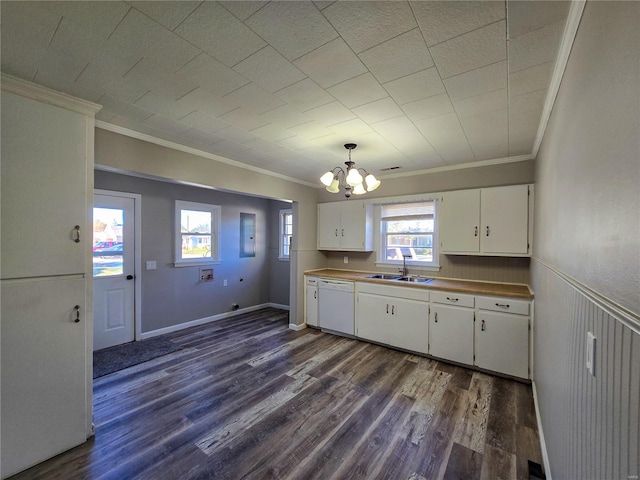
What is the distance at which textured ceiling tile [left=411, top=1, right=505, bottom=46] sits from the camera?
127cm

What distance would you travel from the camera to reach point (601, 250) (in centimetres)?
86

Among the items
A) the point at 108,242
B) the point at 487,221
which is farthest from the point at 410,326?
the point at 108,242

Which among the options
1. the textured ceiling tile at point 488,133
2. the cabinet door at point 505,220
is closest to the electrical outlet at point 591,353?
the textured ceiling tile at point 488,133

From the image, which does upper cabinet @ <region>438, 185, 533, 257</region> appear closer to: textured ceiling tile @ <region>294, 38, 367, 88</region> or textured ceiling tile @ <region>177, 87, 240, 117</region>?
textured ceiling tile @ <region>294, 38, 367, 88</region>

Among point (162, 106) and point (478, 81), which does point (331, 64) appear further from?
point (162, 106)

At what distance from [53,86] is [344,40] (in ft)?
6.74

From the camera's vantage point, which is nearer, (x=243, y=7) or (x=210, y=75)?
(x=243, y=7)

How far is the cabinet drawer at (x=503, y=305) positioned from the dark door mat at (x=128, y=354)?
396 cm

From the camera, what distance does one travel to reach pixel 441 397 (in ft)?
8.80

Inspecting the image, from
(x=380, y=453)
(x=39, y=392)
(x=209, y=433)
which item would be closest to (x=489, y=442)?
(x=380, y=453)

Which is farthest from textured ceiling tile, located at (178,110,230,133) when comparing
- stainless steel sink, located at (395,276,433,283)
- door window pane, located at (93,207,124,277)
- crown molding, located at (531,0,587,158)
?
stainless steel sink, located at (395,276,433,283)

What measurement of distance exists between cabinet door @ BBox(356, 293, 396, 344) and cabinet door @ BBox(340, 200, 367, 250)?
917 mm

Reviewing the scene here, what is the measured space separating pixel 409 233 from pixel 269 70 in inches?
129

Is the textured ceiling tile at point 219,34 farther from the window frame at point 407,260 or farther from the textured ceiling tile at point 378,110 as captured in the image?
the window frame at point 407,260
